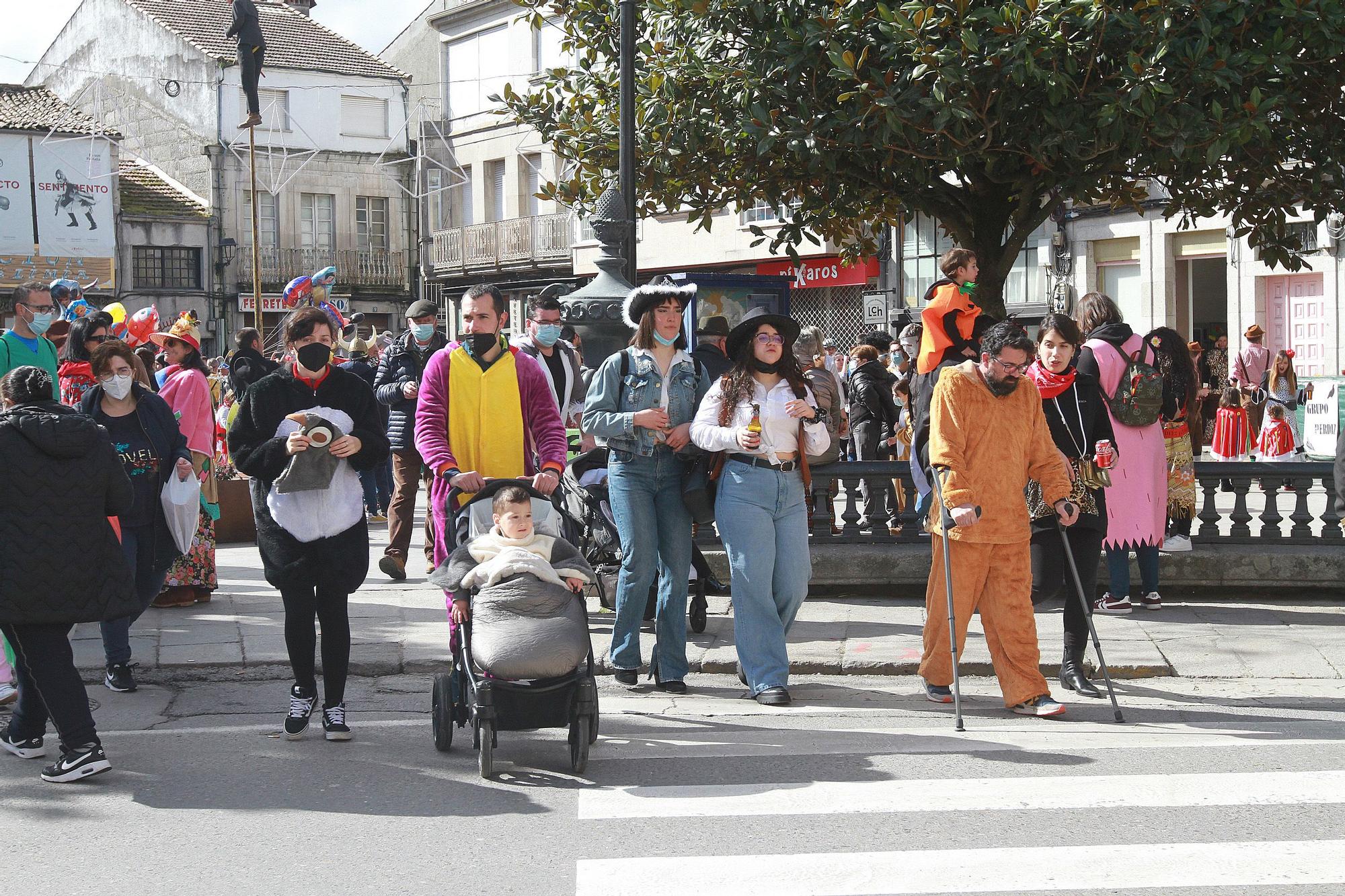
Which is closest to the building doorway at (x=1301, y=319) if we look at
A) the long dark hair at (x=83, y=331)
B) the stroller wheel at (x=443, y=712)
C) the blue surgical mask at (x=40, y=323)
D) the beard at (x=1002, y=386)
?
the beard at (x=1002, y=386)

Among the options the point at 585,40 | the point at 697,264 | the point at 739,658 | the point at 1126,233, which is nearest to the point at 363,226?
the point at 697,264

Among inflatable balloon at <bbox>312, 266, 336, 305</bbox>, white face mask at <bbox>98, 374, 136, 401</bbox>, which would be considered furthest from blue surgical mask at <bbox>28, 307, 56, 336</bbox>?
inflatable balloon at <bbox>312, 266, 336, 305</bbox>

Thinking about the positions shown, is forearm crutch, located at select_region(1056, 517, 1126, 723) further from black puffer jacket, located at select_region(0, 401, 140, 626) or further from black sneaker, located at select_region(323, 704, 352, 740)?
black puffer jacket, located at select_region(0, 401, 140, 626)

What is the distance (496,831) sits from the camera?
17.2ft

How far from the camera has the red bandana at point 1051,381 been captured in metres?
7.66

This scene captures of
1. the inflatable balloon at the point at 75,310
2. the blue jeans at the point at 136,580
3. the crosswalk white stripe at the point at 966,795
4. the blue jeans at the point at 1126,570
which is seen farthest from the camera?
the inflatable balloon at the point at 75,310

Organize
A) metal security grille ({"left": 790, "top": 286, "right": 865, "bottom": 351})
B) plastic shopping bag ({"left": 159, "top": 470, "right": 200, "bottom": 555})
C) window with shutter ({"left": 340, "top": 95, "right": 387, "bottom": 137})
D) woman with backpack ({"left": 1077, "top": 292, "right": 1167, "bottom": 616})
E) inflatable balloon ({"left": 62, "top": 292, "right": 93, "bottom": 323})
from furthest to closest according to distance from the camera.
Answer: window with shutter ({"left": 340, "top": 95, "right": 387, "bottom": 137}) → metal security grille ({"left": 790, "top": 286, "right": 865, "bottom": 351}) → inflatable balloon ({"left": 62, "top": 292, "right": 93, "bottom": 323}) → woman with backpack ({"left": 1077, "top": 292, "right": 1167, "bottom": 616}) → plastic shopping bag ({"left": 159, "top": 470, "right": 200, "bottom": 555})

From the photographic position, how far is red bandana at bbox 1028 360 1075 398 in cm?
766

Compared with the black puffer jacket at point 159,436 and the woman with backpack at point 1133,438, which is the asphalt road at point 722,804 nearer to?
the black puffer jacket at point 159,436

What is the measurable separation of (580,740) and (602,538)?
3311 millimetres

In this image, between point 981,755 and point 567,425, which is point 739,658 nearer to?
point 981,755

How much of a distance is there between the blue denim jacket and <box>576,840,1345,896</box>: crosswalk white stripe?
2839 mm

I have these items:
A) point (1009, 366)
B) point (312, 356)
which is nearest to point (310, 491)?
point (312, 356)

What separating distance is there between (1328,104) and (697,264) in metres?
23.5
